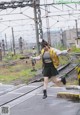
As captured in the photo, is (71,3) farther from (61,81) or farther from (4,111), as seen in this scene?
(4,111)

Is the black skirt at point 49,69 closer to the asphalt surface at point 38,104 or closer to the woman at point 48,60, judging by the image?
the woman at point 48,60

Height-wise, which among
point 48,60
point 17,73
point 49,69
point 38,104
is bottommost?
point 17,73

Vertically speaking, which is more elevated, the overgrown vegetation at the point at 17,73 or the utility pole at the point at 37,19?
the utility pole at the point at 37,19

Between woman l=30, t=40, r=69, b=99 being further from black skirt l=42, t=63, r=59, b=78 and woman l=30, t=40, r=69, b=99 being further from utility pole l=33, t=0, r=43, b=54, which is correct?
utility pole l=33, t=0, r=43, b=54

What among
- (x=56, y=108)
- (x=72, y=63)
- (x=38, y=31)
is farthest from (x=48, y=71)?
(x=38, y=31)

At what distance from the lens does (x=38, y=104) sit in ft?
35.8

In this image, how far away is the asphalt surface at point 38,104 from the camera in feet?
32.0

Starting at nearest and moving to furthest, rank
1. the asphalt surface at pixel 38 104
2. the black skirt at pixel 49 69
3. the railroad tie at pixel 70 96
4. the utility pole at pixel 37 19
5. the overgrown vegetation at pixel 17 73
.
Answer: the asphalt surface at pixel 38 104, the railroad tie at pixel 70 96, the black skirt at pixel 49 69, the overgrown vegetation at pixel 17 73, the utility pole at pixel 37 19

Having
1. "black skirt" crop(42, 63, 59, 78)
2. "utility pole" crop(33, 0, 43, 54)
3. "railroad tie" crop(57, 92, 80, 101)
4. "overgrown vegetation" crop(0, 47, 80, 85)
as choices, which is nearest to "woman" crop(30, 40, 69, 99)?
"black skirt" crop(42, 63, 59, 78)

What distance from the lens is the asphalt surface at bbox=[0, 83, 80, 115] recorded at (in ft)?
32.0

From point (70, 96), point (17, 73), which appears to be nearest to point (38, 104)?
point (70, 96)

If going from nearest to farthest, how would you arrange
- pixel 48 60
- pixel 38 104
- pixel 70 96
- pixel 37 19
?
pixel 38 104 < pixel 70 96 < pixel 48 60 < pixel 37 19

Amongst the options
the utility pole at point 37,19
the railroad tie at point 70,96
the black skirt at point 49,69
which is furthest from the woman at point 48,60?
the utility pole at point 37,19

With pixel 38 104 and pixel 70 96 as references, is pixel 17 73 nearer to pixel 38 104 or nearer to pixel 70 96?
pixel 70 96
